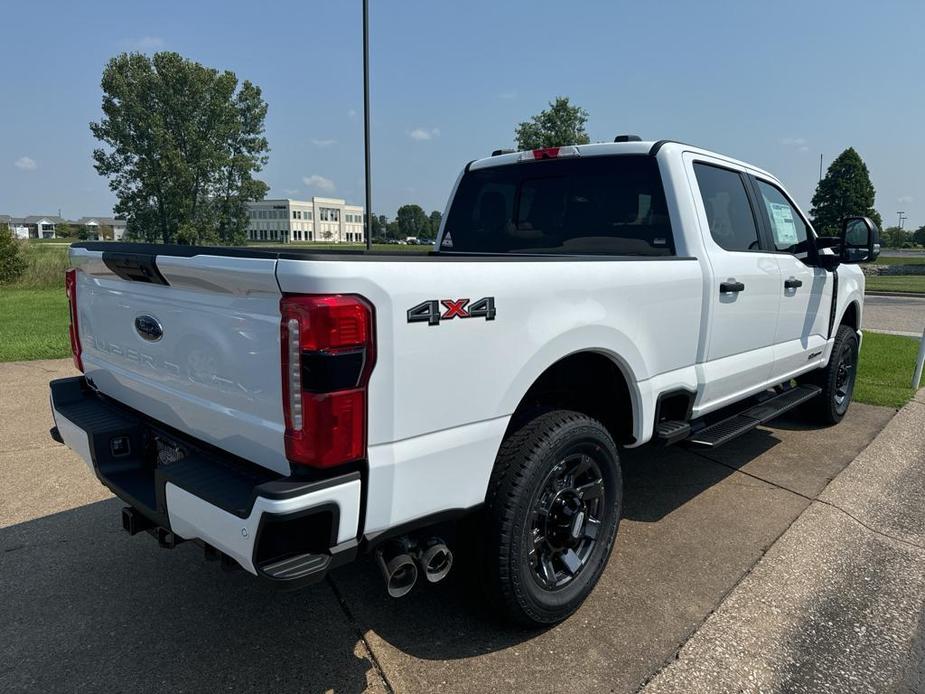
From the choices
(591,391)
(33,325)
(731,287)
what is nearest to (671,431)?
(591,391)

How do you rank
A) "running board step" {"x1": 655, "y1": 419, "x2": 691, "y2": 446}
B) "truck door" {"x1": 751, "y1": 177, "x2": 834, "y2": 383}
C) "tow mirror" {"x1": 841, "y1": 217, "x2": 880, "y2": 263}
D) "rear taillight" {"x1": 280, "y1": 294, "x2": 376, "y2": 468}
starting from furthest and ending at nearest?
"tow mirror" {"x1": 841, "y1": 217, "x2": 880, "y2": 263}, "truck door" {"x1": 751, "y1": 177, "x2": 834, "y2": 383}, "running board step" {"x1": 655, "y1": 419, "x2": 691, "y2": 446}, "rear taillight" {"x1": 280, "y1": 294, "x2": 376, "y2": 468}

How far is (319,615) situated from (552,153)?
9.46ft

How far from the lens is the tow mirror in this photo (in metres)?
4.84

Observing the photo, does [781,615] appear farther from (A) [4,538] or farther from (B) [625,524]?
(A) [4,538]

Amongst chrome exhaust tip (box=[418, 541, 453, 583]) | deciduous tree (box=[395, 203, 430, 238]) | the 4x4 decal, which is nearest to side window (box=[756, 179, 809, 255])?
the 4x4 decal

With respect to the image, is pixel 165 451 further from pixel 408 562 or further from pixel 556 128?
pixel 556 128

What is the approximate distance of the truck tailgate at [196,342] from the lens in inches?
76.5

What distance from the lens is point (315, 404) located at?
1.84 m

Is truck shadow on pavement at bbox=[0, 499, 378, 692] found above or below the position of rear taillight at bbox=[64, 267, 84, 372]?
below

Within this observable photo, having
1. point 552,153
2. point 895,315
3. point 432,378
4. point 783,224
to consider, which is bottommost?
point 895,315

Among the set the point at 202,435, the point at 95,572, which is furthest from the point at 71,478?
the point at 202,435

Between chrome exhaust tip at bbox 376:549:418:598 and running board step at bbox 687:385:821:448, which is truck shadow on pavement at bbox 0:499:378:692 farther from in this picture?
running board step at bbox 687:385:821:448

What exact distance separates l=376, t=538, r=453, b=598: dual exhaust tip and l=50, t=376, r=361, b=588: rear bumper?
0.21 meters

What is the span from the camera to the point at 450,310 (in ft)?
6.84
